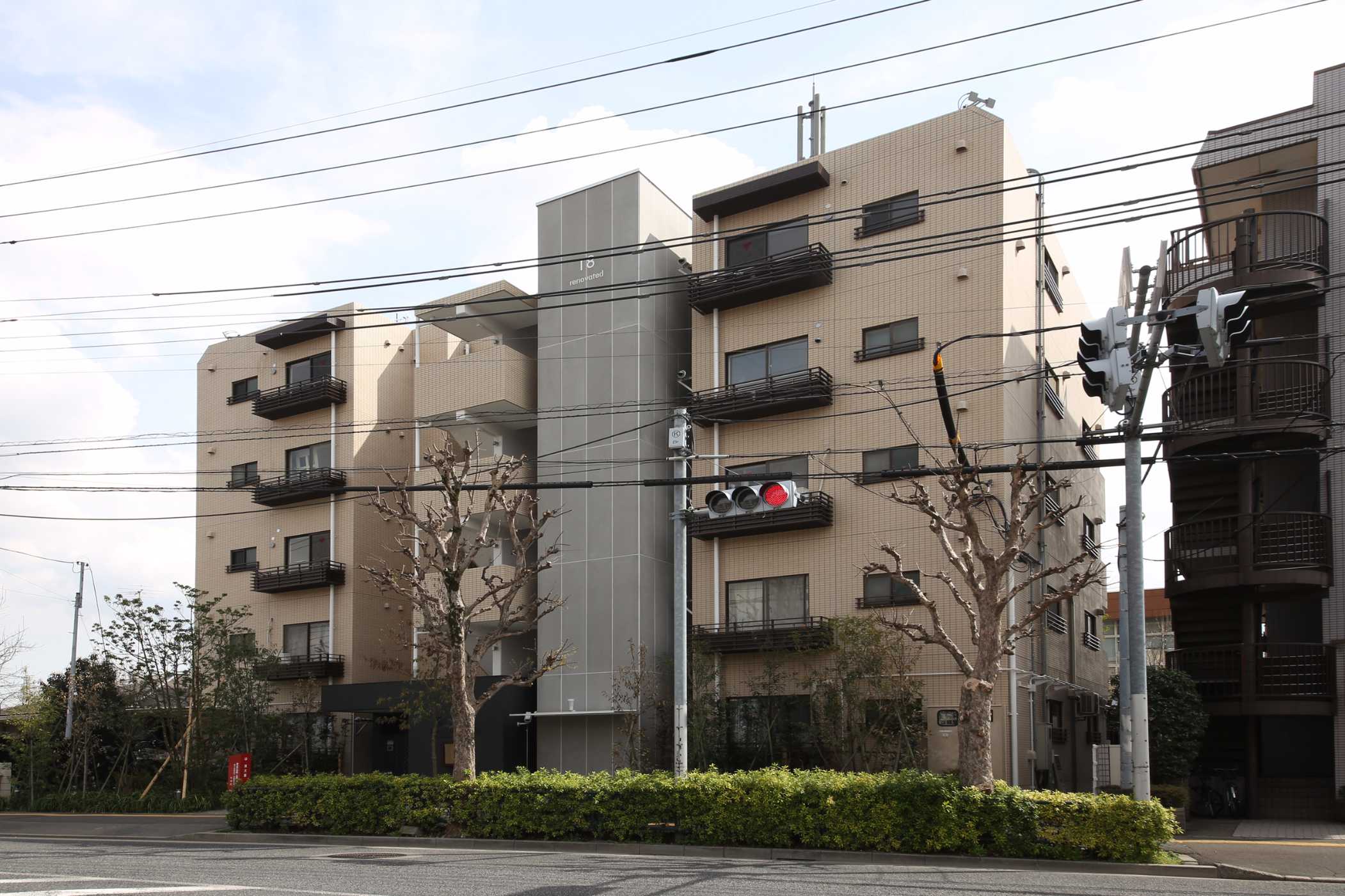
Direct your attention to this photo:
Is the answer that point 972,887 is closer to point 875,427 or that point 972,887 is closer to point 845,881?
point 845,881

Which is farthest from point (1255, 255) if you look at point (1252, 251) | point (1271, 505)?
point (1271, 505)

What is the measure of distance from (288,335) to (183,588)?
28.7ft

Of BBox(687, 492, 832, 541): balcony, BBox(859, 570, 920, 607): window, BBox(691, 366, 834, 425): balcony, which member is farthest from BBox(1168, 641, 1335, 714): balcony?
BBox(691, 366, 834, 425): balcony

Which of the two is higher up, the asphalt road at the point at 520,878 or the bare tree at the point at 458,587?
the bare tree at the point at 458,587

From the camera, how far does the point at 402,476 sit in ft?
118

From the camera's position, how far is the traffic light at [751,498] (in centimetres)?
1777

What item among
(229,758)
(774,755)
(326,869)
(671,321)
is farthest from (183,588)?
(326,869)

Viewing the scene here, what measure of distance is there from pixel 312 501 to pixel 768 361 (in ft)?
53.6

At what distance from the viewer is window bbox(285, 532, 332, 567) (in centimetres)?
3628

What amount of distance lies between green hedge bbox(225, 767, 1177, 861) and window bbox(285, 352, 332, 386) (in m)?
16.2

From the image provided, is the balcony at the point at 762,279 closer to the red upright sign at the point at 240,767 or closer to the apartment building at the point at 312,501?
the apartment building at the point at 312,501

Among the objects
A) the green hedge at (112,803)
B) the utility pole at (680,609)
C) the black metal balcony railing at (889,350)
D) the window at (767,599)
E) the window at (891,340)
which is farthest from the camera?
the green hedge at (112,803)

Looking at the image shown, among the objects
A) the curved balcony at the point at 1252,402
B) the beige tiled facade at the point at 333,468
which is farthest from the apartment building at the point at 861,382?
the beige tiled facade at the point at 333,468

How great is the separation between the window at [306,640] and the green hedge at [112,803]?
5.39 metres
